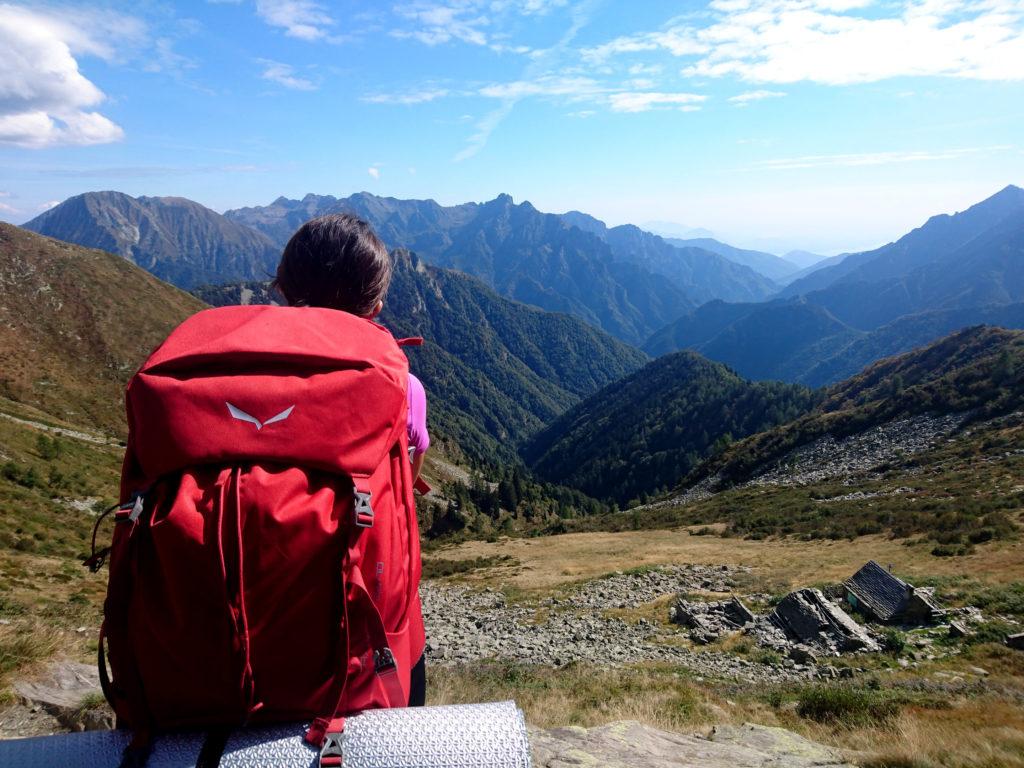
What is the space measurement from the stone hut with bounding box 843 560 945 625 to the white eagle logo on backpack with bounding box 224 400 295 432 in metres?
16.5

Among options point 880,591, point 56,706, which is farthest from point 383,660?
point 880,591

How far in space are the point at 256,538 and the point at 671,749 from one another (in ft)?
15.4

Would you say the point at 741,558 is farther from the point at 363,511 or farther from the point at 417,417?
the point at 363,511

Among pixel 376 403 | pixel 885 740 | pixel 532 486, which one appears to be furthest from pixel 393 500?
pixel 532 486

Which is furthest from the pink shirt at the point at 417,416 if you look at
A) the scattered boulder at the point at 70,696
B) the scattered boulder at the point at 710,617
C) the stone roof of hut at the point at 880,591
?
the stone roof of hut at the point at 880,591

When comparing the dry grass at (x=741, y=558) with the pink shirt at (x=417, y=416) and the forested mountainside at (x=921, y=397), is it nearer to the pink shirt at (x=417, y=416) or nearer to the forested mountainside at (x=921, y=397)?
the pink shirt at (x=417, y=416)

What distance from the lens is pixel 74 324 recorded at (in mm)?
92688

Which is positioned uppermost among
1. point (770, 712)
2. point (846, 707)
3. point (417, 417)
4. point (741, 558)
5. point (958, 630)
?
point (417, 417)

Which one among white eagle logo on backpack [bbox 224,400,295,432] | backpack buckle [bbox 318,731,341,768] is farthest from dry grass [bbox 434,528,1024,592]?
white eagle logo on backpack [bbox 224,400,295,432]

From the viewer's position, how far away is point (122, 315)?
331ft

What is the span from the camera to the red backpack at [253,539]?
182cm

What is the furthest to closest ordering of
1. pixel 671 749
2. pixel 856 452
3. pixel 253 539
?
1. pixel 856 452
2. pixel 671 749
3. pixel 253 539

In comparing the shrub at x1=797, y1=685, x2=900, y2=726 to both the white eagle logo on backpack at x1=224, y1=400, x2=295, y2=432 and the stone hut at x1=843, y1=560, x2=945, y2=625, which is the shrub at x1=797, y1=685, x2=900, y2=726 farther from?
the stone hut at x1=843, y1=560, x2=945, y2=625

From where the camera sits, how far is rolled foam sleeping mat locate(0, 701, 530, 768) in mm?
1854
